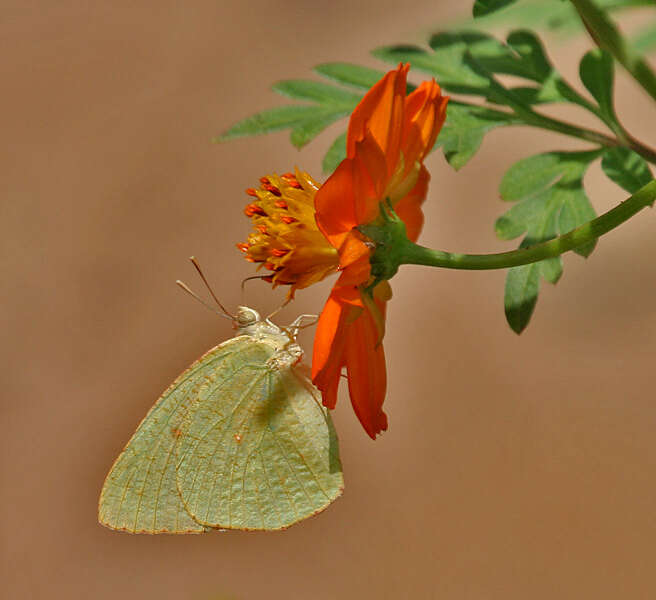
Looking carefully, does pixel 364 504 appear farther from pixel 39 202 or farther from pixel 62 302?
pixel 39 202

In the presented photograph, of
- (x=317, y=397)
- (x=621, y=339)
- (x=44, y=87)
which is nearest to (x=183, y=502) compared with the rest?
(x=317, y=397)

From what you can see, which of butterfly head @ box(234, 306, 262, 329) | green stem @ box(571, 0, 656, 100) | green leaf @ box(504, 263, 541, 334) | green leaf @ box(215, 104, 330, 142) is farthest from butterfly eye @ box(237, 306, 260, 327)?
green stem @ box(571, 0, 656, 100)

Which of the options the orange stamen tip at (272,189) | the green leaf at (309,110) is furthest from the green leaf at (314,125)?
the orange stamen tip at (272,189)

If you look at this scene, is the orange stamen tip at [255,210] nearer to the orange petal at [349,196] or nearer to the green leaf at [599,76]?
the orange petal at [349,196]

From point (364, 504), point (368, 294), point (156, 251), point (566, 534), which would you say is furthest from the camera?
point (156, 251)

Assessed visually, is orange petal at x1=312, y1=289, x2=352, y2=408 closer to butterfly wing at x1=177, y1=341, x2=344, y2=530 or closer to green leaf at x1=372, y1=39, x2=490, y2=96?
green leaf at x1=372, y1=39, x2=490, y2=96

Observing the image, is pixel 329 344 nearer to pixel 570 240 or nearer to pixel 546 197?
pixel 570 240

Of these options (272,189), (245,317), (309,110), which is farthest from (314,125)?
(245,317)
